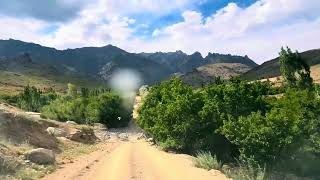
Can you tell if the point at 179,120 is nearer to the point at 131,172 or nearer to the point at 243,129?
the point at 243,129

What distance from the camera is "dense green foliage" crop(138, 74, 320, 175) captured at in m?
29.0

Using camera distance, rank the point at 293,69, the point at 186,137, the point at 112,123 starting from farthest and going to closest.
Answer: the point at 112,123 < the point at 293,69 < the point at 186,137

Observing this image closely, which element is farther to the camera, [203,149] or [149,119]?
[149,119]

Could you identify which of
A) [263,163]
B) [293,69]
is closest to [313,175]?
[263,163]

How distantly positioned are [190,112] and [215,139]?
4.65 m

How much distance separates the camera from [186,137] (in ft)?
133

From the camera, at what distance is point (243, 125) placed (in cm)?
2992

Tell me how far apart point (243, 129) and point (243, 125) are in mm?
419

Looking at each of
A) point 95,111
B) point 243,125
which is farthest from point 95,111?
point 243,125

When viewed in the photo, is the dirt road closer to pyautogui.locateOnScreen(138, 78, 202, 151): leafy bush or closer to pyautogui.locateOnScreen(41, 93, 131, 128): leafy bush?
pyautogui.locateOnScreen(138, 78, 202, 151): leafy bush

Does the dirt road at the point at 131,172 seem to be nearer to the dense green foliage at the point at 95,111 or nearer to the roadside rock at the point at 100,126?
the roadside rock at the point at 100,126

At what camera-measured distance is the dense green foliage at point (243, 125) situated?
29.0 m

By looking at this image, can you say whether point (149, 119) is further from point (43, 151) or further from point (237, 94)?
point (43, 151)

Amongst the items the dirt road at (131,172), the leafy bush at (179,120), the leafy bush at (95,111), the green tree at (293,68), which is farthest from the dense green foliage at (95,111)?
the dirt road at (131,172)
